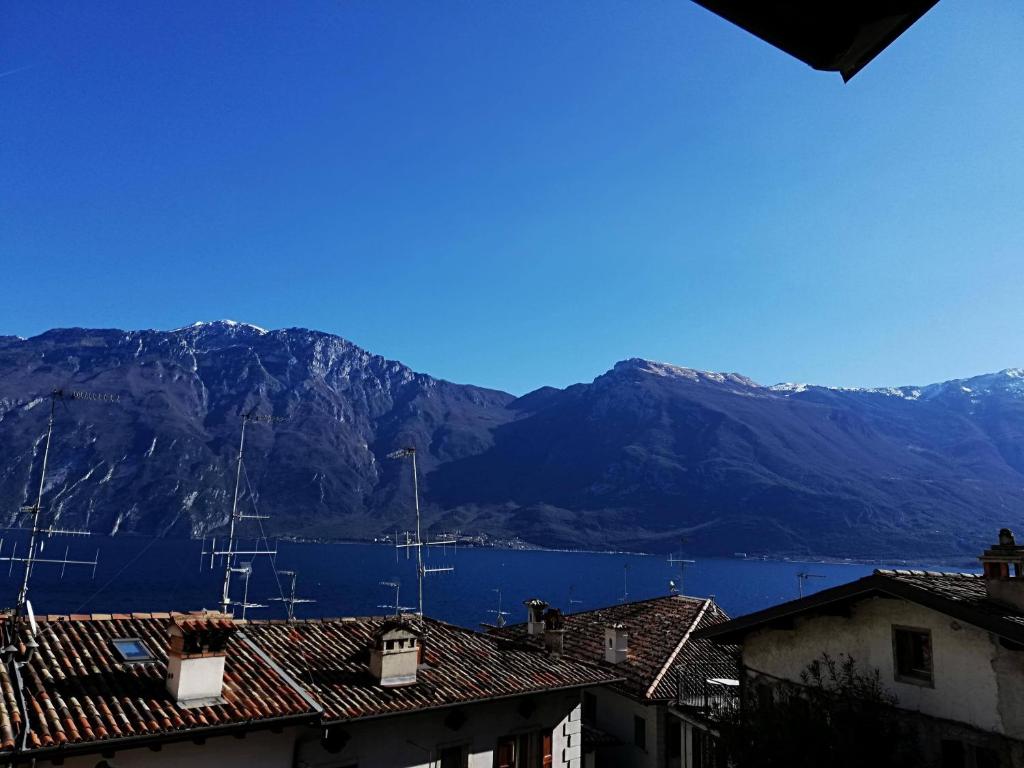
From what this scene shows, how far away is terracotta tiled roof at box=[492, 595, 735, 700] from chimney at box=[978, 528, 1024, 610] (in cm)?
1322

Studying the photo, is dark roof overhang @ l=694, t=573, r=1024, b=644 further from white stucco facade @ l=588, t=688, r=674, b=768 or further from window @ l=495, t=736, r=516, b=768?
white stucco facade @ l=588, t=688, r=674, b=768

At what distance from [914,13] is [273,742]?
16.6m

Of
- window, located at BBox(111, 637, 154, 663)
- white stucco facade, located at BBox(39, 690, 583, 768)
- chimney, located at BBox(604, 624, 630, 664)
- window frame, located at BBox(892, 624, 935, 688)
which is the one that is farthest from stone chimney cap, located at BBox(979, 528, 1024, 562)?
window, located at BBox(111, 637, 154, 663)

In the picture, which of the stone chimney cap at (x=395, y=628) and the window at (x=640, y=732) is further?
the window at (x=640, y=732)

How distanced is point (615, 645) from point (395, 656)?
51.1ft

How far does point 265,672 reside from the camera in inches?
627

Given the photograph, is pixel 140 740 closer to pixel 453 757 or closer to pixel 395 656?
pixel 395 656

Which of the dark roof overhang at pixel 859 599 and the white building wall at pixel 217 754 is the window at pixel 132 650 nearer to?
the white building wall at pixel 217 754

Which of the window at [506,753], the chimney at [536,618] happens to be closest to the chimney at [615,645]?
the chimney at [536,618]

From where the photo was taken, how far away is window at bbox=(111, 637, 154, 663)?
1534cm

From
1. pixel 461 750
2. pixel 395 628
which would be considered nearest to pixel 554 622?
pixel 461 750

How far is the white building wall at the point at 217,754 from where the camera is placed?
12.5m

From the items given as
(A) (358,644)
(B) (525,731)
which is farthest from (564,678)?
(A) (358,644)

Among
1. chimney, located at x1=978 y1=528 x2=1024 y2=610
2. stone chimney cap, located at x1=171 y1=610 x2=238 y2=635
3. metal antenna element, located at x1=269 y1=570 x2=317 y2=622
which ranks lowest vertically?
metal antenna element, located at x1=269 y1=570 x2=317 y2=622
